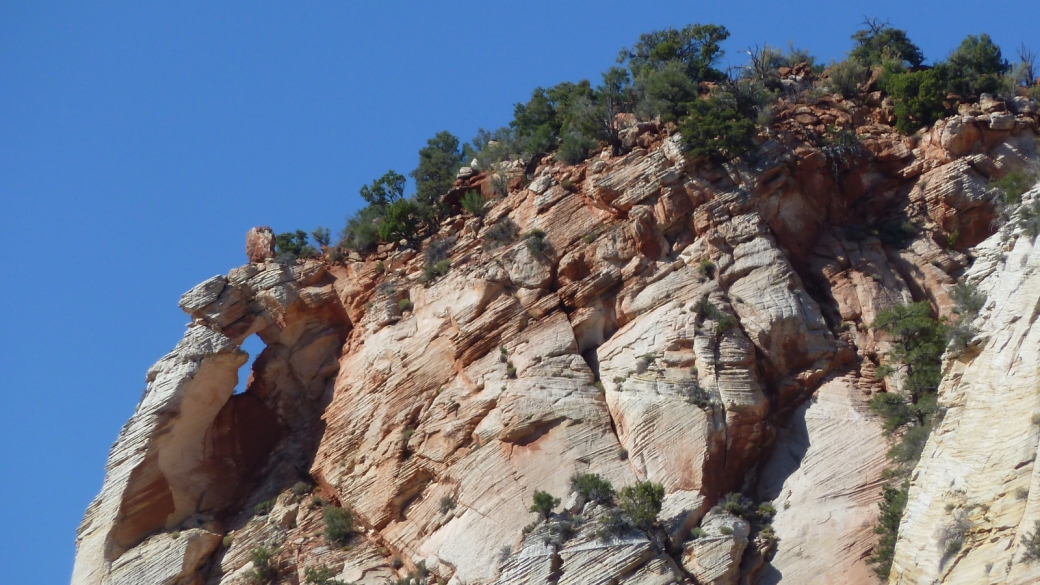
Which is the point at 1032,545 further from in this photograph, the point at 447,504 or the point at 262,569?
the point at 262,569

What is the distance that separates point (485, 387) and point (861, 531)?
34.2 feet

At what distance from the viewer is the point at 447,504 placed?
3503cm

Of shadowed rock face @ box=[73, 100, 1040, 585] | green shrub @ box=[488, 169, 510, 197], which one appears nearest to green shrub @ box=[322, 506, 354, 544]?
shadowed rock face @ box=[73, 100, 1040, 585]

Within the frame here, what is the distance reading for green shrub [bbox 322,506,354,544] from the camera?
36.9 metres

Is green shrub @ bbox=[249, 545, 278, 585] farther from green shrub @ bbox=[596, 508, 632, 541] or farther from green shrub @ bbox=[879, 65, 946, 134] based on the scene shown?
green shrub @ bbox=[879, 65, 946, 134]

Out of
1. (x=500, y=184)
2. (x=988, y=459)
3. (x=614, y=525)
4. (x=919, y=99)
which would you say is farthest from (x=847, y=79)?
(x=988, y=459)

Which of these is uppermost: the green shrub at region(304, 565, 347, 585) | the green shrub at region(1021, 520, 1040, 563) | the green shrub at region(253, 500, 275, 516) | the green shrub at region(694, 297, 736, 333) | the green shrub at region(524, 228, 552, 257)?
the green shrub at region(524, 228, 552, 257)

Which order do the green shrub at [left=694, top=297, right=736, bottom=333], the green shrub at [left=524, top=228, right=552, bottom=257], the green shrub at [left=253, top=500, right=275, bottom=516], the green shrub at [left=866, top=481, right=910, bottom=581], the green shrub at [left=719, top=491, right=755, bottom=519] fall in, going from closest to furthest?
1. the green shrub at [left=866, top=481, right=910, bottom=581]
2. the green shrub at [left=719, top=491, right=755, bottom=519]
3. the green shrub at [left=694, top=297, right=736, bottom=333]
4. the green shrub at [left=524, top=228, right=552, bottom=257]
5. the green shrub at [left=253, top=500, right=275, bottom=516]

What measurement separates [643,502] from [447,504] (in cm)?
568

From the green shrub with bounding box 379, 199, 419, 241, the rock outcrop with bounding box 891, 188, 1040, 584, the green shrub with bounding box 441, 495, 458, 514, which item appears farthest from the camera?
the green shrub with bounding box 379, 199, 419, 241

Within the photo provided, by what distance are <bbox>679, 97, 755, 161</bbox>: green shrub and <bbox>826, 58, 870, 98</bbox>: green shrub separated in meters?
5.10

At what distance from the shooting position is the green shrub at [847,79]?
4278cm

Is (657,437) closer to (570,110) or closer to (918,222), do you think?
(918,222)

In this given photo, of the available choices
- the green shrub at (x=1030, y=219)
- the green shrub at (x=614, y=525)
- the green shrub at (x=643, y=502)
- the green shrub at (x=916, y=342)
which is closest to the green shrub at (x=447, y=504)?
the green shrub at (x=643, y=502)
